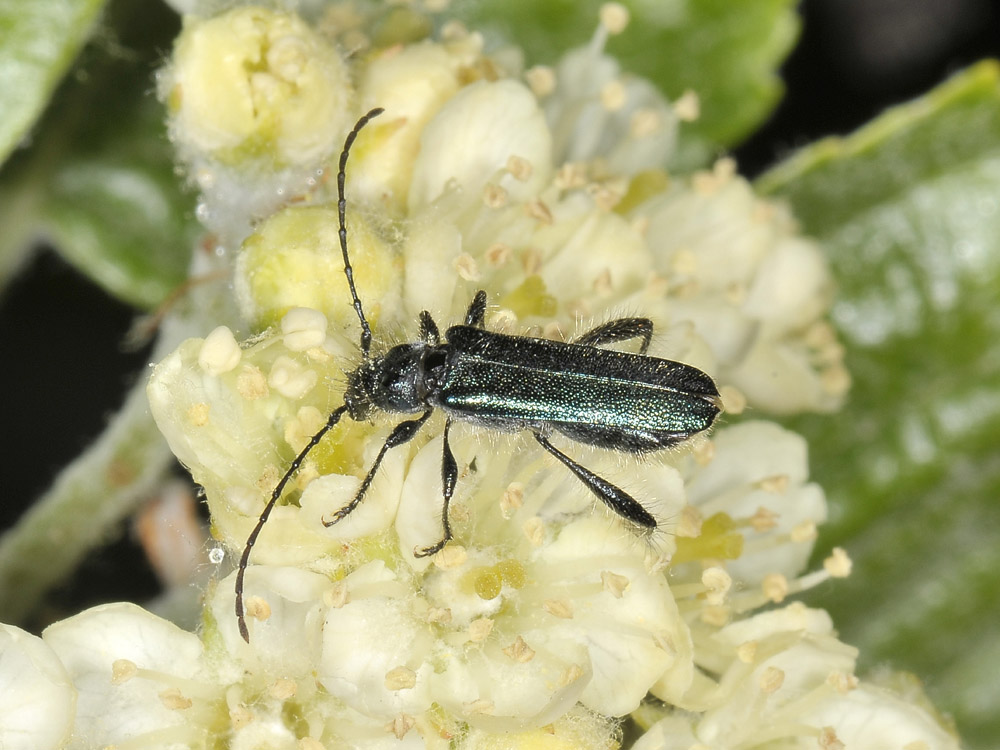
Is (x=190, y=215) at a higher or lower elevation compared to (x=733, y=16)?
lower

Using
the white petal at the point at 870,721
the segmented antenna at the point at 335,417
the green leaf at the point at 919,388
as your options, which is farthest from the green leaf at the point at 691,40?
the white petal at the point at 870,721

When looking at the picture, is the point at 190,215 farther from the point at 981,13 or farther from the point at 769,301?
the point at 981,13

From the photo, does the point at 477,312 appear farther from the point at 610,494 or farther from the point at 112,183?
the point at 112,183

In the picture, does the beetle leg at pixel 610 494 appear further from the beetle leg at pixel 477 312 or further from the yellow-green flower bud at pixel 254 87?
the yellow-green flower bud at pixel 254 87

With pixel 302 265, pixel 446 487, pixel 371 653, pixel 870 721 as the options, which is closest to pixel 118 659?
pixel 371 653

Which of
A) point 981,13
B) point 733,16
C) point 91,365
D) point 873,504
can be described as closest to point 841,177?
point 733,16

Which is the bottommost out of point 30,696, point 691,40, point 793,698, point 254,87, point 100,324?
point 100,324

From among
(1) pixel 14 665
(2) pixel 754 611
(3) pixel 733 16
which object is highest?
(3) pixel 733 16
